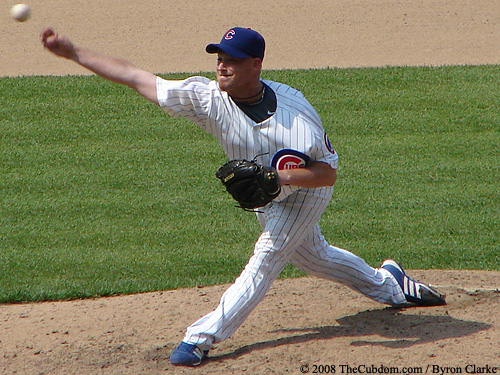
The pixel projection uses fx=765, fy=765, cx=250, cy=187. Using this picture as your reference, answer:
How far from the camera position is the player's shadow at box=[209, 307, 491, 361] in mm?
3898

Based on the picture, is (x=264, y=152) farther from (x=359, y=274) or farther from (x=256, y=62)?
(x=359, y=274)

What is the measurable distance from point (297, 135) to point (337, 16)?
29.1ft

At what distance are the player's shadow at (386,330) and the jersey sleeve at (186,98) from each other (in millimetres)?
1225

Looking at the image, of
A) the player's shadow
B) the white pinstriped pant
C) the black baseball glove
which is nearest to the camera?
the black baseball glove

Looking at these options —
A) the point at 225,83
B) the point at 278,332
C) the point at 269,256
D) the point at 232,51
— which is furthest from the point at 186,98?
the point at 278,332

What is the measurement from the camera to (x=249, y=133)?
3.70 metres

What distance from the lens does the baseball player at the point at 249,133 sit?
3637 millimetres

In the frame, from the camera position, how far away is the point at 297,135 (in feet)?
11.9

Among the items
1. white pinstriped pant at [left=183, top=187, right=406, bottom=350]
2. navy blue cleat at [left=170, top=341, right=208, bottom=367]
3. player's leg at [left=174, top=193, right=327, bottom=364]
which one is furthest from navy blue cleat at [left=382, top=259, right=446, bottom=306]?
navy blue cleat at [left=170, top=341, right=208, bottom=367]

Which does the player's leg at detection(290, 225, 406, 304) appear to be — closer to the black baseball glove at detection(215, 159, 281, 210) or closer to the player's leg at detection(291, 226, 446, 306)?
the player's leg at detection(291, 226, 446, 306)

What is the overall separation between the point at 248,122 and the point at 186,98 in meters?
0.32

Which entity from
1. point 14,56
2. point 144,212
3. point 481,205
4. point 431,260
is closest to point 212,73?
point 14,56

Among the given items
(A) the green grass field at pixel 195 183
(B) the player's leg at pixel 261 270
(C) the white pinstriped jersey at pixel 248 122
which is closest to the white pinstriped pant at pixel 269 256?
(B) the player's leg at pixel 261 270

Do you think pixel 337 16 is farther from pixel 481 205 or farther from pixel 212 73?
pixel 481 205
